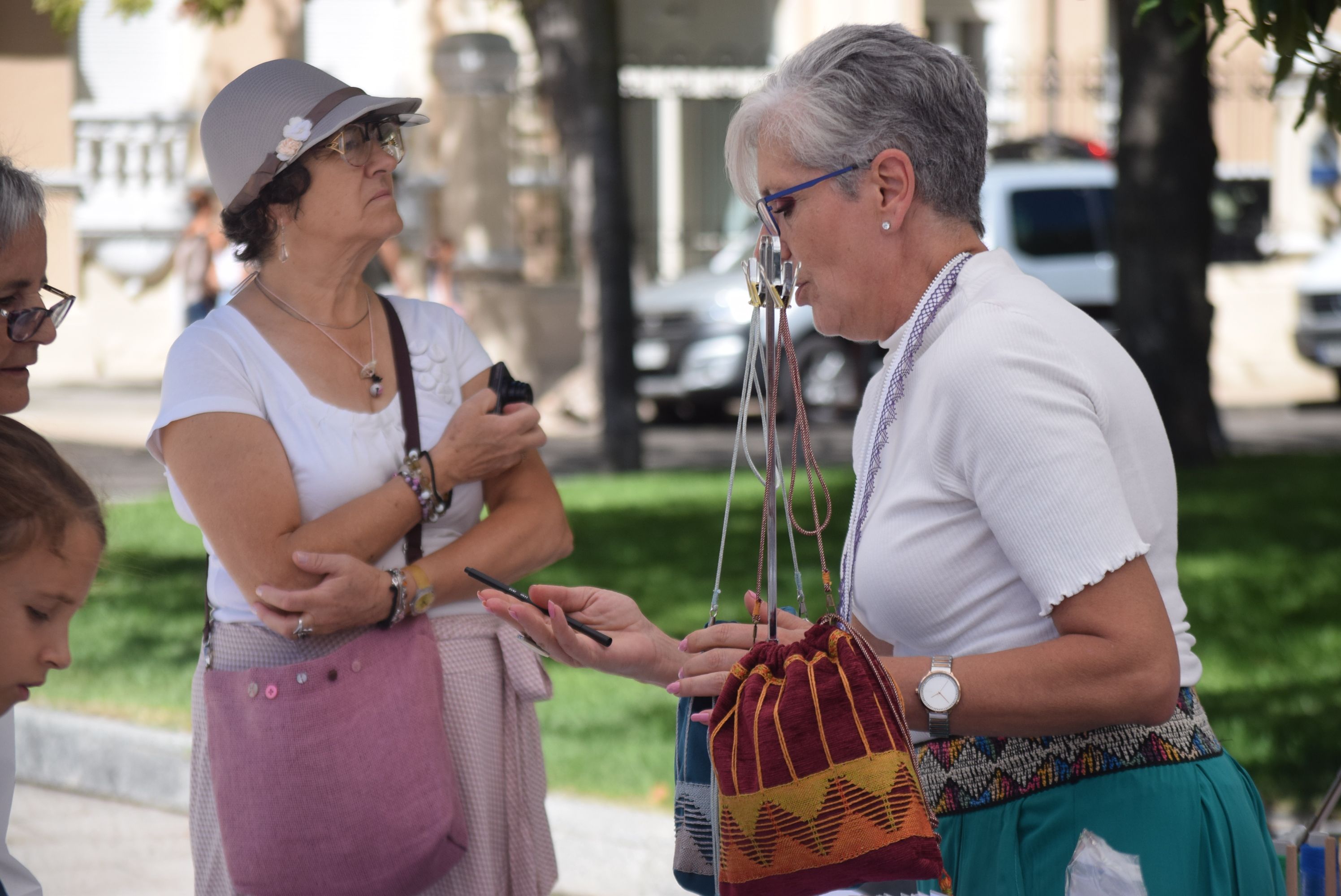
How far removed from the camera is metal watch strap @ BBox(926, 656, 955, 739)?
6.54 ft

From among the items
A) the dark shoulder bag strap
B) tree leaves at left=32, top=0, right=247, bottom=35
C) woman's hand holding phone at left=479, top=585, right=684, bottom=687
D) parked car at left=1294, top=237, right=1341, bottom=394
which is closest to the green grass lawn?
the dark shoulder bag strap

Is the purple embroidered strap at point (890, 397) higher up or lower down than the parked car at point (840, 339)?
higher up

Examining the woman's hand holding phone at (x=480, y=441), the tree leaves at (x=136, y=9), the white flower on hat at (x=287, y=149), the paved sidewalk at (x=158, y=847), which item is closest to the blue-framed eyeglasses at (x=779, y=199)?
the woman's hand holding phone at (x=480, y=441)

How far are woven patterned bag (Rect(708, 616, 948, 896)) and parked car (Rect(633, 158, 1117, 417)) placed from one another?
493 inches

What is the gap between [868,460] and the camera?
2229 mm

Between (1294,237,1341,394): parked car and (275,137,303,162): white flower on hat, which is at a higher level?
(275,137,303,162): white flower on hat

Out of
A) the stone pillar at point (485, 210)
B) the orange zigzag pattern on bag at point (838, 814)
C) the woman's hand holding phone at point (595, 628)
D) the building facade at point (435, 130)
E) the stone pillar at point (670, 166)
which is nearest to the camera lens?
the orange zigzag pattern on bag at point (838, 814)

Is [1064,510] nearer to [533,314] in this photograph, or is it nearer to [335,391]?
[335,391]

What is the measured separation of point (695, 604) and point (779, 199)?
5147 mm

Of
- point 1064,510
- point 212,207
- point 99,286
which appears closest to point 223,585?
point 1064,510

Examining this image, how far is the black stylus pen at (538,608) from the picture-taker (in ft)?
7.85

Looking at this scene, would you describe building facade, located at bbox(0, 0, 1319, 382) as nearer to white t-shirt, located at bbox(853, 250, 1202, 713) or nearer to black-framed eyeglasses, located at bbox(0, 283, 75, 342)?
black-framed eyeglasses, located at bbox(0, 283, 75, 342)

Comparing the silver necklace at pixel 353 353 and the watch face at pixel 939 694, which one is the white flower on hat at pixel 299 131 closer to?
the silver necklace at pixel 353 353

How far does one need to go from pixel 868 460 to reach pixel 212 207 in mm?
14798
